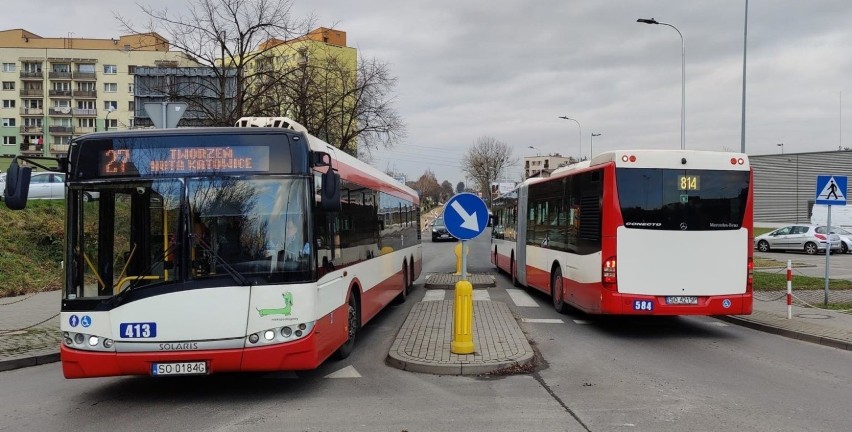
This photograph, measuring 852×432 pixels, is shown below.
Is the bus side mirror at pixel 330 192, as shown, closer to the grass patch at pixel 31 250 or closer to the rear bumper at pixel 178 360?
the rear bumper at pixel 178 360

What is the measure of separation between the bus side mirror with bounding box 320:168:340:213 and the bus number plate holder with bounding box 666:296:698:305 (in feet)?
18.5

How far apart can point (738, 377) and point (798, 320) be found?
4944mm

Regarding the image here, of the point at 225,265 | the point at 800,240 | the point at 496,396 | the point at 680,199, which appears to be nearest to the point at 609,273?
the point at 680,199

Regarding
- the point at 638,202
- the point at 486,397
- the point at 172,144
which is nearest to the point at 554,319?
the point at 638,202

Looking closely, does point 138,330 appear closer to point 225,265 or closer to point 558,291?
point 225,265

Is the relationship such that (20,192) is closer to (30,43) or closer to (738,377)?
(738,377)

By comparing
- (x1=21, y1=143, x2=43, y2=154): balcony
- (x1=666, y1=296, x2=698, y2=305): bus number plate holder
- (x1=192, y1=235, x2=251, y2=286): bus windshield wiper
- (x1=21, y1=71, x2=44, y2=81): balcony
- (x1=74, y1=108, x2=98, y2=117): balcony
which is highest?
(x1=21, y1=71, x2=44, y2=81): balcony

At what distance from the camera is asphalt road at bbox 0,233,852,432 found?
5.68 meters

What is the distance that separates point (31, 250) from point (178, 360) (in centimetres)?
1446

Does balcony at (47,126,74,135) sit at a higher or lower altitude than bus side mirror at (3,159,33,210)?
higher

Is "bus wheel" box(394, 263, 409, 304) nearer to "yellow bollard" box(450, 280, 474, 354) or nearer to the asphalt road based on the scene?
the asphalt road

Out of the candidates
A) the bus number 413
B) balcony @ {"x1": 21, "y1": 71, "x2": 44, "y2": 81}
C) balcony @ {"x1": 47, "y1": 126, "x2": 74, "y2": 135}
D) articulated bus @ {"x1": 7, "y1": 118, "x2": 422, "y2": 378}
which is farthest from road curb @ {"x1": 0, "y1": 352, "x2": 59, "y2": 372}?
balcony @ {"x1": 21, "y1": 71, "x2": 44, "y2": 81}

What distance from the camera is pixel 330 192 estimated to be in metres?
6.38

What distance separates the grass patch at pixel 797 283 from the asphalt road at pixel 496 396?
7567mm
